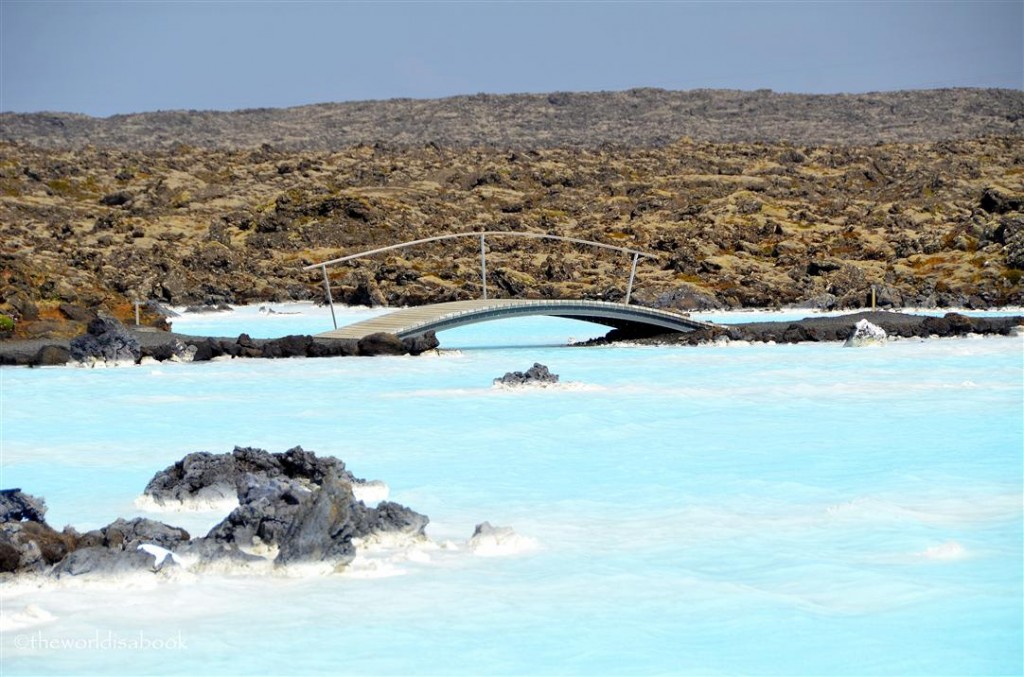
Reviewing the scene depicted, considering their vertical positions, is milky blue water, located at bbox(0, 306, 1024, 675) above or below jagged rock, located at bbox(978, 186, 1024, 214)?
below

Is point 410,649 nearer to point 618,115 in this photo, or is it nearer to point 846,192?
point 846,192

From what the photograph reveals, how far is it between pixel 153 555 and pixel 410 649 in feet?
4.97

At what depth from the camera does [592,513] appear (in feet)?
29.1

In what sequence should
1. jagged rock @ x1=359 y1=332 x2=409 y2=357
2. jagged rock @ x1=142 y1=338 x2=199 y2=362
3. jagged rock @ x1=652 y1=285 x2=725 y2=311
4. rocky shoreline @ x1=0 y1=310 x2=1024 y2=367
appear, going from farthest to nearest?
jagged rock @ x1=652 y1=285 x2=725 y2=311 < jagged rock @ x1=359 y1=332 x2=409 y2=357 < jagged rock @ x1=142 y1=338 x2=199 y2=362 < rocky shoreline @ x1=0 y1=310 x2=1024 y2=367

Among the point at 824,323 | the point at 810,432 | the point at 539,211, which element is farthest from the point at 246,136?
the point at 810,432

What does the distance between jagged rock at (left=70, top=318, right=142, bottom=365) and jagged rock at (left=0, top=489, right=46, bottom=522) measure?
993cm

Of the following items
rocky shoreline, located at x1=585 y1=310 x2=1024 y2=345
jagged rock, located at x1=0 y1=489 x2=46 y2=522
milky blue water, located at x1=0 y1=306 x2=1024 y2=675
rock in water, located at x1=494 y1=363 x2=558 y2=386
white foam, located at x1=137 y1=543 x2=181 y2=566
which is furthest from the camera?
rocky shoreline, located at x1=585 y1=310 x2=1024 y2=345

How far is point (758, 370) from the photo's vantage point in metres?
17.0

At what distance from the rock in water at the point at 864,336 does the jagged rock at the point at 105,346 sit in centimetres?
931

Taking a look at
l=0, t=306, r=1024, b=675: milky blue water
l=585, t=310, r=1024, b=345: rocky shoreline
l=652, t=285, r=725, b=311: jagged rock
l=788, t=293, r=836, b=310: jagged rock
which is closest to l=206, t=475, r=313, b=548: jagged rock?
l=0, t=306, r=1024, b=675: milky blue water

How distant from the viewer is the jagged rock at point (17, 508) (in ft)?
25.5

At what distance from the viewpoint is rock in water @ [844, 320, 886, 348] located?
64.4 ft

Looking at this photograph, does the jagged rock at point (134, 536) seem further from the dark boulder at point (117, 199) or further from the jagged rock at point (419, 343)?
the dark boulder at point (117, 199)

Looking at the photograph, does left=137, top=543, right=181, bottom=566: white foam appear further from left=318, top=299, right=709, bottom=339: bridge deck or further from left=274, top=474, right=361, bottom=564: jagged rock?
left=318, top=299, right=709, bottom=339: bridge deck
